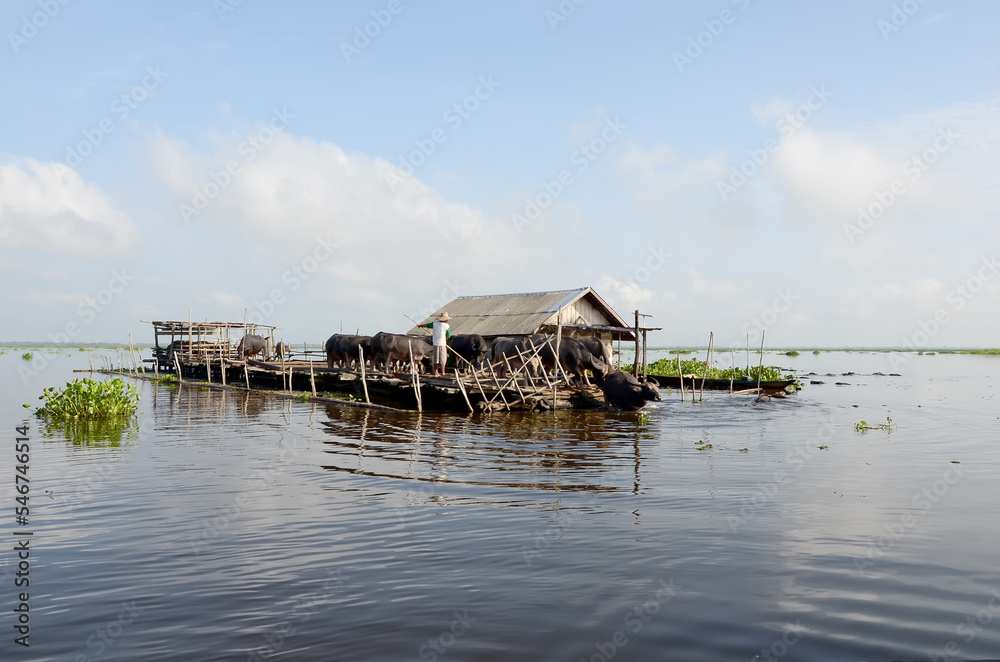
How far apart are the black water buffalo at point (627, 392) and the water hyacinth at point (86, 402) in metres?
12.9

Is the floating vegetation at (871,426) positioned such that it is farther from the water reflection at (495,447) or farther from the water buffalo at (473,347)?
the water buffalo at (473,347)

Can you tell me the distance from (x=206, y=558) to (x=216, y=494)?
2708 mm

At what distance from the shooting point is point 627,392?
19.5 metres

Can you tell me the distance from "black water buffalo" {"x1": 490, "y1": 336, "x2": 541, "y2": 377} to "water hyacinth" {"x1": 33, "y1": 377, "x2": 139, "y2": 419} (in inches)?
416

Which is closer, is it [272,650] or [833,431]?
[272,650]

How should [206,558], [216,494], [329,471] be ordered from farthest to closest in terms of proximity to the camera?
[329,471]
[216,494]
[206,558]

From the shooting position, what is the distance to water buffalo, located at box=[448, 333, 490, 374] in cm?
2428

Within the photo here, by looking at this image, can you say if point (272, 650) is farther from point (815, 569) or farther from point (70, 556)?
point (815, 569)

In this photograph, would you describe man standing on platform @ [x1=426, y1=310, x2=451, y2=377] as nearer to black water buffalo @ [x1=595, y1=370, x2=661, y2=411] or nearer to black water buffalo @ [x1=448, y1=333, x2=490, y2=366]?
black water buffalo @ [x1=448, y1=333, x2=490, y2=366]

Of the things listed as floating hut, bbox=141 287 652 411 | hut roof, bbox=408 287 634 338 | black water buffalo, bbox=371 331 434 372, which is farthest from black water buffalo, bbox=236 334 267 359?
black water buffalo, bbox=371 331 434 372

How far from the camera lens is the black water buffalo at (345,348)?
24.9m

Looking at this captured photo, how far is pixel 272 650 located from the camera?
13.7ft

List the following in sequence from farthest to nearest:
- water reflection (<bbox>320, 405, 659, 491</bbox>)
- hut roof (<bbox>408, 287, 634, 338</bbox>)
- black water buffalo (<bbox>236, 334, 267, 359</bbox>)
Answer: black water buffalo (<bbox>236, 334, 267, 359</bbox>) < hut roof (<bbox>408, 287, 634, 338</bbox>) < water reflection (<bbox>320, 405, 659, 491</bbox>)

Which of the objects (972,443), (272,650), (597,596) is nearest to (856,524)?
(597,596)
